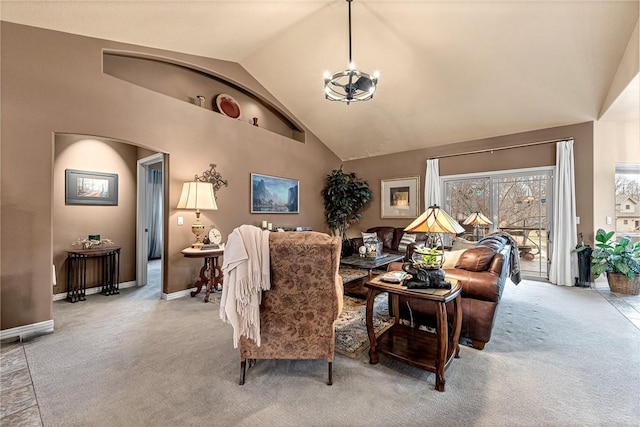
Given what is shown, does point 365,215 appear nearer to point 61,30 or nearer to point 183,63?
point 183,63

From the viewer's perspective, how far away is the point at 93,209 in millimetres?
4277

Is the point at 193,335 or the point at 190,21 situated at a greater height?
the point at 190,21

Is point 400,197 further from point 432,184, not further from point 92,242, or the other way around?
point 92,242

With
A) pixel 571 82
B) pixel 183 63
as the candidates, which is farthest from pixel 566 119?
pixel 183 63

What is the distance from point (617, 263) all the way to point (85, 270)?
→ 312 inches

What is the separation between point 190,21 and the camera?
3355mm

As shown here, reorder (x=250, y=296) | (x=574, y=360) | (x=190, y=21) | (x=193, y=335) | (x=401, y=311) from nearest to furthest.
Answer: (x=250, y=296), (x=574, y=360), (x=193, y=335), (x=401, y=311), (x=190, y=21)

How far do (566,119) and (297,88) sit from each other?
15.6ft

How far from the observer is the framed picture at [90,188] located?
4.02 m

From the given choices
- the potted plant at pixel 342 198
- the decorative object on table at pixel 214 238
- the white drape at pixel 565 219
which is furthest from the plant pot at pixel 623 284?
the decorative object on table at pixel 214 238

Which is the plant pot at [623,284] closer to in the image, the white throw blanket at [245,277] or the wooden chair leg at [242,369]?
the white throw blanket at [245,277]

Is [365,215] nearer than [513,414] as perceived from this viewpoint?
No

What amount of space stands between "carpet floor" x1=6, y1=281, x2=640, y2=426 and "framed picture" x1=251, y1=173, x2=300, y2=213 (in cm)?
272

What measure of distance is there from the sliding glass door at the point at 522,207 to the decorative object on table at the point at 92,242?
6243mm
